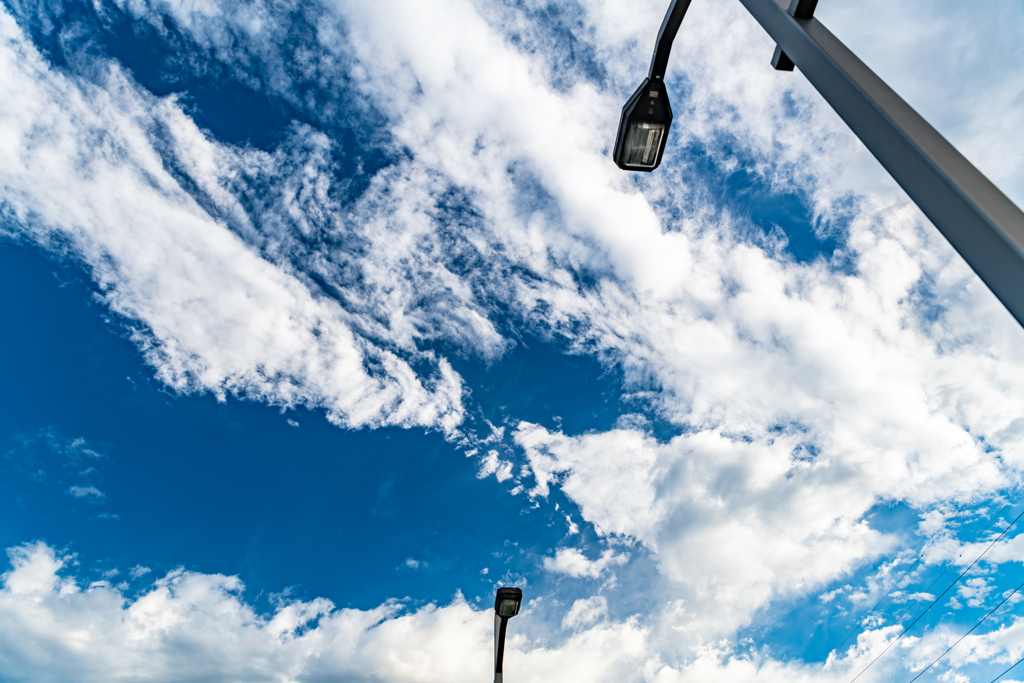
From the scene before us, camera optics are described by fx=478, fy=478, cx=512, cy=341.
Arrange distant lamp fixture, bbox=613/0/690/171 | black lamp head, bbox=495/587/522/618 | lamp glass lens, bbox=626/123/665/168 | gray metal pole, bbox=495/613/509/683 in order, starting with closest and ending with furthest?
distant lamp fixture, bbox=613/0/690/171 < lamp glass lens, bbox=626/123/665/168 < black lamp head, bbox=495/587/522/618 < gray metal pole, bbox=495/613/509/683

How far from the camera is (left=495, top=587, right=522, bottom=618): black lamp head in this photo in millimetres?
6762

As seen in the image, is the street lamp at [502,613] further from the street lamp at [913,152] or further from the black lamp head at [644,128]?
the street lamp at [913,152]

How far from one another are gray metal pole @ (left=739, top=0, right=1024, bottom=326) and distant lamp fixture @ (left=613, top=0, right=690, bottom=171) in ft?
3.82

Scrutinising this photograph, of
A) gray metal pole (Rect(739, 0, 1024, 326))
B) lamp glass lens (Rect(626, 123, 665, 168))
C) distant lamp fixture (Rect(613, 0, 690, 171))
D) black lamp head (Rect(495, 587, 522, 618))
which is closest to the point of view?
gray metal pole (Rect(739, 0, 1024, 326))

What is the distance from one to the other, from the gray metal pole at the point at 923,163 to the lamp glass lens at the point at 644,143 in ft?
4.13

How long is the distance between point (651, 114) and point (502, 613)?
6674 millimetres

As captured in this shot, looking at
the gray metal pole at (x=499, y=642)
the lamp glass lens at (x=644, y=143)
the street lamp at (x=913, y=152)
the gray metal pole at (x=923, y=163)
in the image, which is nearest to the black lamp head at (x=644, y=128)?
the lamp glass lens at (x=644, y=143)

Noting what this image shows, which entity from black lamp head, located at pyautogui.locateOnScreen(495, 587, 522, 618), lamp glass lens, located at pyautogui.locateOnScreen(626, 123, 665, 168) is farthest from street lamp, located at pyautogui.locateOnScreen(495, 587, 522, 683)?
lamp glass lens, located at pyautogui.locateOnScreen(626, 123, 665, 168)

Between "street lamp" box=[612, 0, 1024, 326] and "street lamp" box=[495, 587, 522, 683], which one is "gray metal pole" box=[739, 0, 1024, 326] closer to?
"street lamp" box=[612, 0, 1024, 326]

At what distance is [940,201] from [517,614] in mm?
7069

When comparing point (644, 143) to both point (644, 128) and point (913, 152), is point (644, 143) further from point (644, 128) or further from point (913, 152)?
point (913, 152)

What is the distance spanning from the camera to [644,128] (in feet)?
11.2

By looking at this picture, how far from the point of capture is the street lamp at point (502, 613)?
677 centimetres

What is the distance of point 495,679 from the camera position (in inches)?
281
